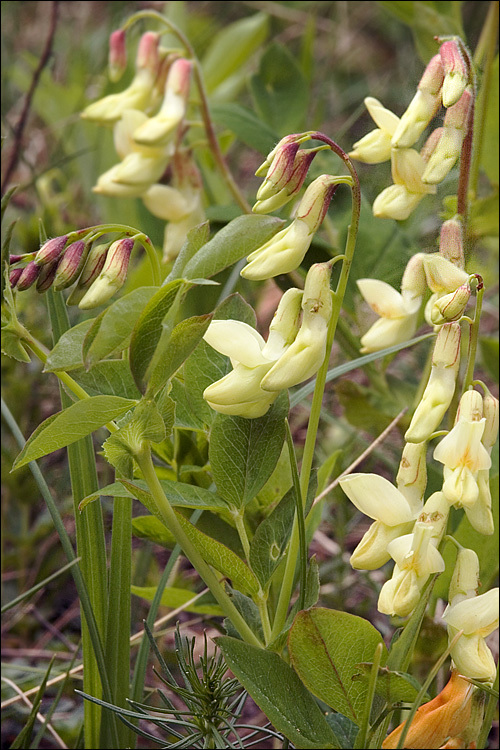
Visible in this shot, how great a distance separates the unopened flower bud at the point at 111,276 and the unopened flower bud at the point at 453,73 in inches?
10.1

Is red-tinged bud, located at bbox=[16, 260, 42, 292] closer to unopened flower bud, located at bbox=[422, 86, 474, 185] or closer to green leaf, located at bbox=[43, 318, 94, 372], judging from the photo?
green leaf, located at bbox=[43, 318, 94, 372]

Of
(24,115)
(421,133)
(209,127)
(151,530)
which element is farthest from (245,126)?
(151,530)

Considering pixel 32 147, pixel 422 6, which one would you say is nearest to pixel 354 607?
pixel 422 6

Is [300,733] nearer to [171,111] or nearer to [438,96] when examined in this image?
[438,96]

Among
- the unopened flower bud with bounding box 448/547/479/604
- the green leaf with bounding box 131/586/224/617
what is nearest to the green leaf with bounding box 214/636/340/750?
the unopened flower bud with bounding box 448/547/479/604

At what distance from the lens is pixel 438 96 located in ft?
2.15

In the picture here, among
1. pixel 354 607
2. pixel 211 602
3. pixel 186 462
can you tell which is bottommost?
pixel 354 607

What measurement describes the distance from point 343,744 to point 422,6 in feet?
3.54

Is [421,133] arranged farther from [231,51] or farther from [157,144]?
[231,51]

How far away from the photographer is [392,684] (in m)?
0.54

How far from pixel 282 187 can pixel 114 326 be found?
0.16 metres

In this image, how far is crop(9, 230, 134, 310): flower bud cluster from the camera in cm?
57

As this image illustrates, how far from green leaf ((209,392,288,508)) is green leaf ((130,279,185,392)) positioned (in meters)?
0.13

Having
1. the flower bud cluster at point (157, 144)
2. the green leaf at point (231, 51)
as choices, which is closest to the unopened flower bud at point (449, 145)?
the flower bud cluster at point (157, 144)
